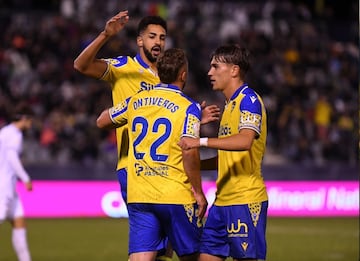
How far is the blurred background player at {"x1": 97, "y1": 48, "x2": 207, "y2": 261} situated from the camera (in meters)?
6.84

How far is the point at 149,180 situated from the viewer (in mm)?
6922

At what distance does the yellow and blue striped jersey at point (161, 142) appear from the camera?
6836 mm

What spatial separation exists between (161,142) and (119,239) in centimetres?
824

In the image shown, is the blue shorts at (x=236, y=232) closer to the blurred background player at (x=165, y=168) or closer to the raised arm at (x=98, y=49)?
the blurred background player at (x=165, y=168)

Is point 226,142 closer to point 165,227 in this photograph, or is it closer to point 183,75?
point 183,75

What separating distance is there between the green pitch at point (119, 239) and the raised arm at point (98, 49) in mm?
4756

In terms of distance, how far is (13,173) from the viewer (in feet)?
37.4

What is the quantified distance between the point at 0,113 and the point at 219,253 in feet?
42.9

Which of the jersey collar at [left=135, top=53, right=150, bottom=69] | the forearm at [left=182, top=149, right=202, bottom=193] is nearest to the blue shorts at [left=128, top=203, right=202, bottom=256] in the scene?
the forearm at [left=182, top=149, right=202, bottom=193]

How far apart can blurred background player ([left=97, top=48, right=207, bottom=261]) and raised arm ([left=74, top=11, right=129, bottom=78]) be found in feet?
2.60

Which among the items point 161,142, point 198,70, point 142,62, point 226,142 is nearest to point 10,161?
point 142,62

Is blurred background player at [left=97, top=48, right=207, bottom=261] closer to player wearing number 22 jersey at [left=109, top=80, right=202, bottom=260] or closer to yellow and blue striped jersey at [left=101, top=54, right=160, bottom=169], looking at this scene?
player wearing number 22 jersey at [left=109, top=80, right=202, bottom=260]

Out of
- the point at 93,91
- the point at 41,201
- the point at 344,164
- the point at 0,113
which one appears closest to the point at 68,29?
the point at 93,91

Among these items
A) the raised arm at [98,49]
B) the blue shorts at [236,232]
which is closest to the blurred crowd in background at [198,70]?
the raised arm at [98,49]
